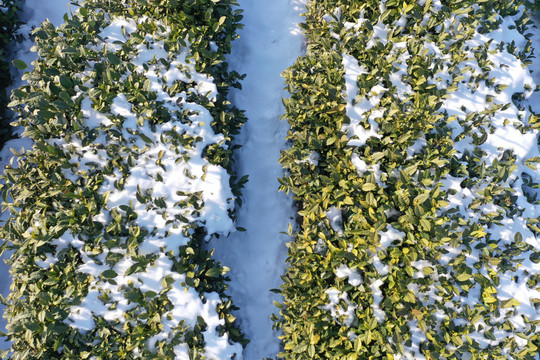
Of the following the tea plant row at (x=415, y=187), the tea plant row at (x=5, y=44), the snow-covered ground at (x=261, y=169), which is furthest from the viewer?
the tea plant row at (x=5, y=44)

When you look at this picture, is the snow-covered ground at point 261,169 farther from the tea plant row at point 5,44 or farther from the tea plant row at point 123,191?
the tea plant row at point 5,44

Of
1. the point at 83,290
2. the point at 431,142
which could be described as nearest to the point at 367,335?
the point at 431,142

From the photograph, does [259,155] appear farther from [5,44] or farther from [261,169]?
[5,44]

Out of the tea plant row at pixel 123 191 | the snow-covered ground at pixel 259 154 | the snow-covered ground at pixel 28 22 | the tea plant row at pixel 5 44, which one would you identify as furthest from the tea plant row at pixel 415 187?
the tea plant row at pixel 5 44

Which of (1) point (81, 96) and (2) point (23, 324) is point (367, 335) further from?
(1) point (81, 96)

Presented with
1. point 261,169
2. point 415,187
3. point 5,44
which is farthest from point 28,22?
point 415,187

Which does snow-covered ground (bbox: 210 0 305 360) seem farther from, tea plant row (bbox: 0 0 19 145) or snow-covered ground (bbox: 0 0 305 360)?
tea plant row (bbox: 0 0 19 145)

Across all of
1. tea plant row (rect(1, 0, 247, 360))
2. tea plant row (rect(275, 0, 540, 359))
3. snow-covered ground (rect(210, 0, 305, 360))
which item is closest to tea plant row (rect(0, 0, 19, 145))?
tea plant row (rect(1, 0, 247, 360))
